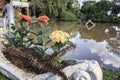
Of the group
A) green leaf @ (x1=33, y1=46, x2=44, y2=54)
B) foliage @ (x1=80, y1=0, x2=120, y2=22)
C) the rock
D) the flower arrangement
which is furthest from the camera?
foliage @ (x1=80, y1=0, x2=120, y2=22)

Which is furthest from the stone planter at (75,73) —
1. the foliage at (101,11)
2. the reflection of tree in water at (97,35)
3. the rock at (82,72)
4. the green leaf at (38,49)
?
the foliage at (101,11)

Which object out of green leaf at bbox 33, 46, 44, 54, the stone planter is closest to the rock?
the stone planter

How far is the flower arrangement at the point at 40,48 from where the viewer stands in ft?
11.3

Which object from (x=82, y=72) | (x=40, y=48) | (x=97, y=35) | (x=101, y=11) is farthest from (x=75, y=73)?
(x=101, y=11)

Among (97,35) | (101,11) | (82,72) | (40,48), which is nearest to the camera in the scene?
(82,72)

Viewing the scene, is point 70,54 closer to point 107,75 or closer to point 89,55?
point 89,55

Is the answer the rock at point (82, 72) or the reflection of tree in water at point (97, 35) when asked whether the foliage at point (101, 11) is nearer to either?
the reflection of tree in water at point (97, 35)

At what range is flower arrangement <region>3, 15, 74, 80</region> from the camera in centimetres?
346

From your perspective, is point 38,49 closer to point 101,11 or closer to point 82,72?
point 82,72

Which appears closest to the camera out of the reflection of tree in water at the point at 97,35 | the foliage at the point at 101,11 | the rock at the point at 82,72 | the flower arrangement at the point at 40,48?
the rock at the point at 82,72

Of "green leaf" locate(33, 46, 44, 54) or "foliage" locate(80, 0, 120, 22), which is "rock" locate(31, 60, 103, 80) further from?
"foliage" locate(80, 0, 120, 22)

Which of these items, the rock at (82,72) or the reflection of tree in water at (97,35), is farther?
the reflection of tree in water at (97,35)

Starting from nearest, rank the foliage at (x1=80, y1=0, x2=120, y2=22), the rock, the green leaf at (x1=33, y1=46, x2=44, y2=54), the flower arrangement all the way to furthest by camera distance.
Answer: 1. the rock
2. the flower arrangement
3. the green leaf at (x1=33, y1=46, x2=44, y2=54)
4. the foliage at (x1=80, y1=0, x2=120, y2=22)

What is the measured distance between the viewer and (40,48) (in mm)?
3795
